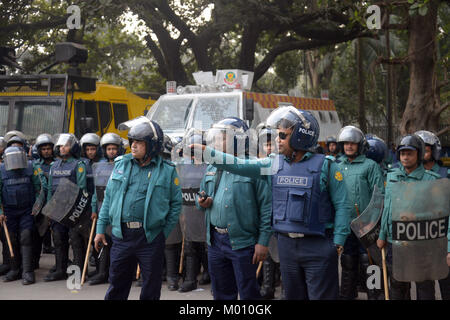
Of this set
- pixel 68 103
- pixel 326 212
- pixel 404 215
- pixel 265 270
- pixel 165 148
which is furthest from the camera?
pixel 68 103

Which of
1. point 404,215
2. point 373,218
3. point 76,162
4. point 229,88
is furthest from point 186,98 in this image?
point 404,215

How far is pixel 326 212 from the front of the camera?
5.08 metres

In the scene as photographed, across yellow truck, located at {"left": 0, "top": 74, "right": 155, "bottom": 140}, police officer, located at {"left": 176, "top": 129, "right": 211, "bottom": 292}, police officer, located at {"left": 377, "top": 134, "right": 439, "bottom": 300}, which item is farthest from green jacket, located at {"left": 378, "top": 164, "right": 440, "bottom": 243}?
yellow truck, located at {"left": 0, "top": 74, "right": 155, "bottom": 140}

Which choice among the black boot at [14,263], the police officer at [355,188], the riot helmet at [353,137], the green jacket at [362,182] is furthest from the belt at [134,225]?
the black boot at [14,263]

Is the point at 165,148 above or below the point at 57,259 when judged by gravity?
above

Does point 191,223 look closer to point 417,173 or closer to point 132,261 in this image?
point 132,261

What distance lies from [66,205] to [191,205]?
174 cm

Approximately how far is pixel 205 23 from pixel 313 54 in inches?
474

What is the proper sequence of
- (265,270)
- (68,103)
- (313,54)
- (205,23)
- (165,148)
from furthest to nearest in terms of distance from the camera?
(313,54)
(205,23)
(68,103)
(165,148)
(265,270)

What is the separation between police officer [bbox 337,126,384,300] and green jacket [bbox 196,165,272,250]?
1662mm

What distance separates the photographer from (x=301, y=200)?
500cm

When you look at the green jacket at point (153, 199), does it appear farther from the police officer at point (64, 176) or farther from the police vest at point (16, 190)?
the police vest at point (16, 190)

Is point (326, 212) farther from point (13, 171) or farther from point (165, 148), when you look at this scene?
point (13, 171)

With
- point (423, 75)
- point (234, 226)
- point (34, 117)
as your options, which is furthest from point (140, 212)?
point (423, 75)
